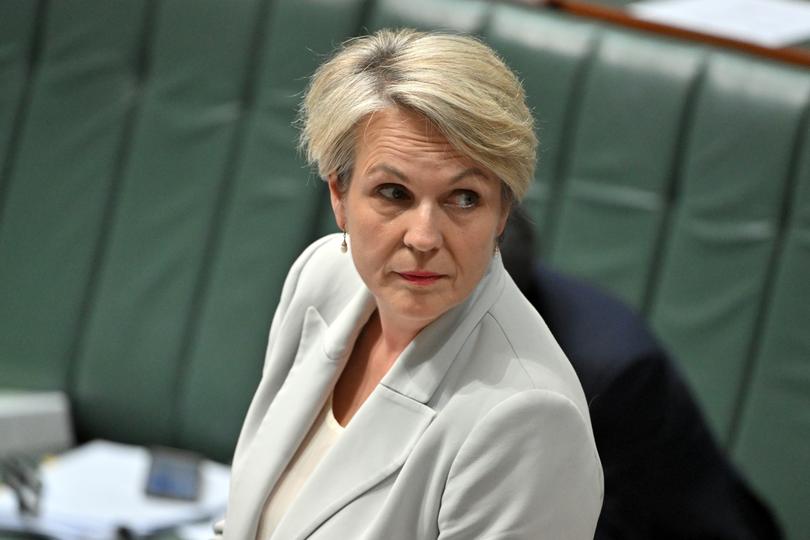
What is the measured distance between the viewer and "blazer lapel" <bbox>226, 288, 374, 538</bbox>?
105 cm

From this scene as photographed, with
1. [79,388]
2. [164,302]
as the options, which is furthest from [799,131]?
[79,388]

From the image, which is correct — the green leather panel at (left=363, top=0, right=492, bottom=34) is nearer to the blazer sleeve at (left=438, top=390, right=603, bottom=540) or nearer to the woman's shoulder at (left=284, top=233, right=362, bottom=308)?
the woman's shoulder at (left=284, top=233, right=362, bottom=308)

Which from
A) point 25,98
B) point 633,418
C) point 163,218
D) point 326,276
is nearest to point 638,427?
point 633,418

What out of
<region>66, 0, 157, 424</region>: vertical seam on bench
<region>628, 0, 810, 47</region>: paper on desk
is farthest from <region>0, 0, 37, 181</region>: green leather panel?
<region>628, 0, 810, 47</region>: paper on desk

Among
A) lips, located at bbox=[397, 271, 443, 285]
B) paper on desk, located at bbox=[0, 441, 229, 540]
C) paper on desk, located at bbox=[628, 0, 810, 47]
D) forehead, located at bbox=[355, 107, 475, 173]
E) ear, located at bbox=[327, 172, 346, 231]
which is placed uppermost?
paper on desk, located at bbox=[628, 0, 810, 47]

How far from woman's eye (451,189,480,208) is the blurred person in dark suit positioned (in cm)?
70

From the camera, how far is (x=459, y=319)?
957 millimetres

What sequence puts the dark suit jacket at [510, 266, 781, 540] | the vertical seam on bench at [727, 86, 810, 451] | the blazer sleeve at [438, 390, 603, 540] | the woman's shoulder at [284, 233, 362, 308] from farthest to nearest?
the vertical seam on bench at [727, 86, 810, 451]
the dark suit jacket at [510, 266, 781, 540]
the woman's shoulder at [284, 233, 362, 308]
the blazer sleeve at [438, 390, 603, 540]

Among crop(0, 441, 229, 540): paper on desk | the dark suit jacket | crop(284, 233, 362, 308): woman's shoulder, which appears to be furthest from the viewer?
crop(0, 441, 229, 540): paper on desk

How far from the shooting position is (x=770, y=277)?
2.60m

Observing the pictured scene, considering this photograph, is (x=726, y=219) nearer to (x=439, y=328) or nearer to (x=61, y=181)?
(x=61, y=181)

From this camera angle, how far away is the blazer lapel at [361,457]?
95 cm

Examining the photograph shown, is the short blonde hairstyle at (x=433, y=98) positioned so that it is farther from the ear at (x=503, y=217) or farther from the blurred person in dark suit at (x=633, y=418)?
the blurred person in dark suit at (x=633, y=418)

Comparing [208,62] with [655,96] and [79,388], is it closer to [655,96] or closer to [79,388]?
[79,388]
